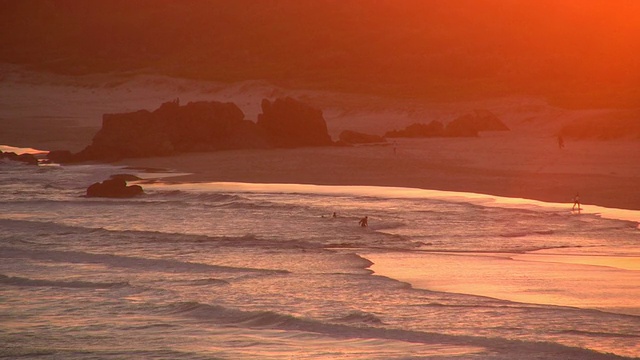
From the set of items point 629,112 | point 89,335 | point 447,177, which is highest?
point 629,112

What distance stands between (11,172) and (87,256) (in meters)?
14.5

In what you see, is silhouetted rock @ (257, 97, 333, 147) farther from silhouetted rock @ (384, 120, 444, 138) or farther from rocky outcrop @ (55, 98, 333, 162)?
silhouetted rock @ (384, 120, 444, 138)

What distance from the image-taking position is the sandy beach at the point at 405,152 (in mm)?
22938

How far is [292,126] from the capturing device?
119 ft

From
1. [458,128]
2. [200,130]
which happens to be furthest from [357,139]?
[200,130]

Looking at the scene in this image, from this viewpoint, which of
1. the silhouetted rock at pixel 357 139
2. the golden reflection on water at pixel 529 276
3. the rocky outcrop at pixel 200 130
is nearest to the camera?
the golden reflection on water at pixel 529 276

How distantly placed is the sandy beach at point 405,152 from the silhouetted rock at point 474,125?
70cm

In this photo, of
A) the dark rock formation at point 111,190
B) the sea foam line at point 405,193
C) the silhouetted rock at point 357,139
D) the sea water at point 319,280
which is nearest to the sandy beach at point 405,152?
the sea foam line at point 405,193

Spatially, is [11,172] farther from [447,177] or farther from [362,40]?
[362,40]

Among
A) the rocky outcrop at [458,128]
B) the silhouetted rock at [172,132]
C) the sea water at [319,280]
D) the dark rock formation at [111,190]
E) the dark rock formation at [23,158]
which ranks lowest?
the sea water at [319,280]

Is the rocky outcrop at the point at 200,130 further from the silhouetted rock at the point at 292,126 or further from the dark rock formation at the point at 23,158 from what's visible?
the dark rock formation at the point at 23,158

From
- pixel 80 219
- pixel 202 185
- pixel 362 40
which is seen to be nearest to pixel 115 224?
pixel 80 219

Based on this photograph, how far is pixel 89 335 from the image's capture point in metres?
9.42

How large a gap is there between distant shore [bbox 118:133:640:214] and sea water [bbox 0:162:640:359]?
224 cm
